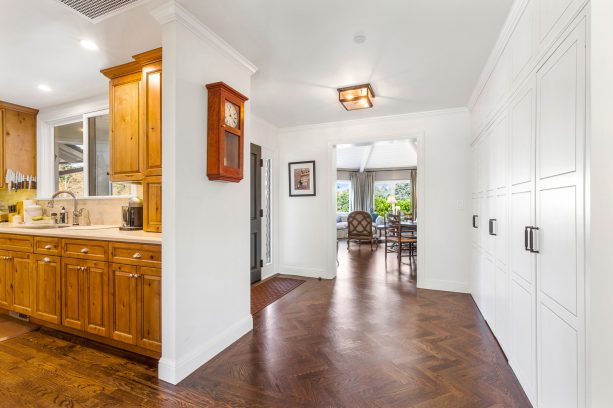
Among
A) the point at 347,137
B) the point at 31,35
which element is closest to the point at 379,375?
the point at 347,137

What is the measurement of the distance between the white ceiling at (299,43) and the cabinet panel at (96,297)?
1.78 meters

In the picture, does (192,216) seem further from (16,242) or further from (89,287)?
(16,242)

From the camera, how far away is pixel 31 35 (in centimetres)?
220

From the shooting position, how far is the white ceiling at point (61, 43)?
1.96 metres

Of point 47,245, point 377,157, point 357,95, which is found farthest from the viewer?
point 377,157

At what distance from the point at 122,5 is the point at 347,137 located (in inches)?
124

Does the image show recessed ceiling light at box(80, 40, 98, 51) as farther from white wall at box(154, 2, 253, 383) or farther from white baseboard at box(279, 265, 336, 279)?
white baseboard at box(279, 265, 336, 279)

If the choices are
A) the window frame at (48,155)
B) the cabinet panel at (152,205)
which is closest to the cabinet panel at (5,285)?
the window frame at (48,155)

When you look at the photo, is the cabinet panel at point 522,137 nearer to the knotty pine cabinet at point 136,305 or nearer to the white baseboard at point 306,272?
the knotty pine cabinet at point 136,305

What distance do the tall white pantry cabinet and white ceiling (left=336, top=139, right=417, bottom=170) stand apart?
5902 mm

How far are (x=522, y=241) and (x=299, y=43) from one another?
7.02 ft

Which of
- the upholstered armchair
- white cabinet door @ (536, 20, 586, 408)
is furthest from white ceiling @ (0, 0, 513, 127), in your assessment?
the upholstered armchair

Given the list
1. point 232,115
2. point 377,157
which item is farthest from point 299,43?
point 377,157

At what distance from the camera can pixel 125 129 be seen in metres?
2.56
